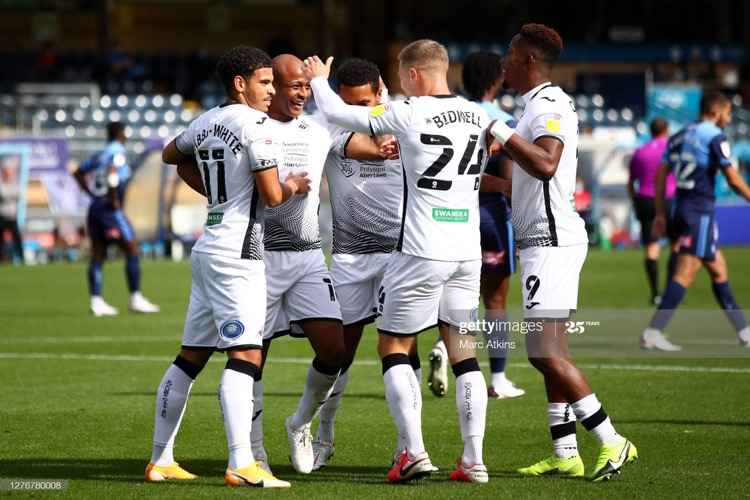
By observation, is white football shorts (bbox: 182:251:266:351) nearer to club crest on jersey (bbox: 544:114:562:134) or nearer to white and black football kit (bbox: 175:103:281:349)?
white and black football kit (bbox: 175:103:281:349)

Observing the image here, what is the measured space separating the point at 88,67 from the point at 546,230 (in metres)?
26.4

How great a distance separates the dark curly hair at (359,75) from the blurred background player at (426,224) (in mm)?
672

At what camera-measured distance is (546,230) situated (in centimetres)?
620

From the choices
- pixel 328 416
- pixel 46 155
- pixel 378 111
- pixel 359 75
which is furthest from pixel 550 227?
pixel 46 155

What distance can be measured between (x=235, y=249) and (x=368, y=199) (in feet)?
3.95

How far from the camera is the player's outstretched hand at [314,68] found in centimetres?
→ 610

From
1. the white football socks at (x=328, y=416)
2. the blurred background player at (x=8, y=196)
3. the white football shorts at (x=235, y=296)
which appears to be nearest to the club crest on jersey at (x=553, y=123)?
the white football shorts at (x=235, y=296)

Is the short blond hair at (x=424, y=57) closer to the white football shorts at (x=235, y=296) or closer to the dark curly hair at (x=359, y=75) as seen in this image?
the dark curly hair at (x=359, y=75)

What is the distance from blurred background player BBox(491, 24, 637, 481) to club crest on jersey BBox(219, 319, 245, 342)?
4.97 ft

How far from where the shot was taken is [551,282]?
615 centimetres

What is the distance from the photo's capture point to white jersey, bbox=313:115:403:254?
6.89 m

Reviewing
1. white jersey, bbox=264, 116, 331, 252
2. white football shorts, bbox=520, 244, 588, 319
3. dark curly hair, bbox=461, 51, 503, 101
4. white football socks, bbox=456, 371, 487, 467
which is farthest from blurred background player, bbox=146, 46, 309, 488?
dark curly hair, bbox=461, 51, 503, 101

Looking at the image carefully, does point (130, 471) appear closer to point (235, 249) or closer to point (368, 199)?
point (235, 249)

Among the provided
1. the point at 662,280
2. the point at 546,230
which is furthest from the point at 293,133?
the point at 662,280
